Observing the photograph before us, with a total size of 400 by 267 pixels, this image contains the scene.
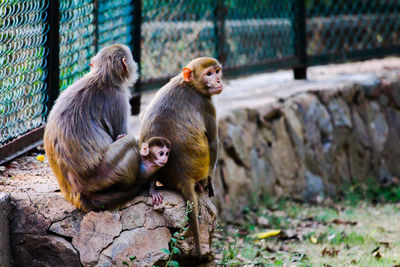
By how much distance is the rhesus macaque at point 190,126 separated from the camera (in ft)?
14.7

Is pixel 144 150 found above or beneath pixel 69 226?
above

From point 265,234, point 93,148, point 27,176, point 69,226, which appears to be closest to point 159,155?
point 93,148

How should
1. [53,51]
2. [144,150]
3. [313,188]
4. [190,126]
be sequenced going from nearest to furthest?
[144,150] → [190,126] → [53,51] → [313,188]

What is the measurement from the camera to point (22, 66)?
518cm

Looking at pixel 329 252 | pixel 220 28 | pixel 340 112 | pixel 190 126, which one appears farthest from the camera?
pixel 340 112

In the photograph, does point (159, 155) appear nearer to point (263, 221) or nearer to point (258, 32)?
point (263, 221)

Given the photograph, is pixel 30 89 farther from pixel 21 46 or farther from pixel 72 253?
pixel 72 253

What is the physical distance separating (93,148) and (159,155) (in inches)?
17.3

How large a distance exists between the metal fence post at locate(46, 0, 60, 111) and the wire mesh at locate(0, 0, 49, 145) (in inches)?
1.8

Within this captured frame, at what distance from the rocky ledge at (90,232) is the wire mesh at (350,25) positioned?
6.19m

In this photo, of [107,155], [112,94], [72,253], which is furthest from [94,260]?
[112,94]

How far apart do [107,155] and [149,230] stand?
1.96 feet

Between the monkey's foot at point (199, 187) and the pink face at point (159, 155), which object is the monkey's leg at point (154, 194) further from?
the monkey's foot at point (199, 187)

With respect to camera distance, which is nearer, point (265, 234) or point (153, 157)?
point (153, 157)
